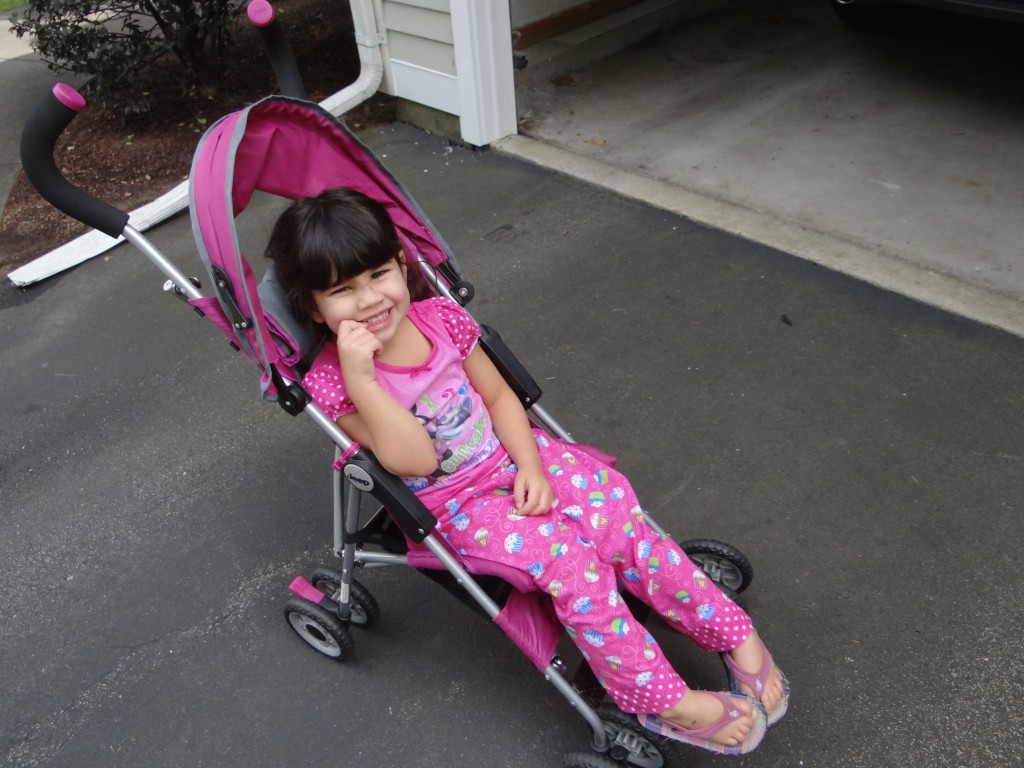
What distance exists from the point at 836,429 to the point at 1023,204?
6.39 ft

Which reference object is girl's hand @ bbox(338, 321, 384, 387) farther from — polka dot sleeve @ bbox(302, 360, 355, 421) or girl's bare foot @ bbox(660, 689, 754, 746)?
girl's bare foot @ bbox(660, 689, 754, 746)

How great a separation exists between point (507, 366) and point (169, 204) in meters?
3.35

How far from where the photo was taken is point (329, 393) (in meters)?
1.97

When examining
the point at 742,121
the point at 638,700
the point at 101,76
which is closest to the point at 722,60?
the point at 742,121

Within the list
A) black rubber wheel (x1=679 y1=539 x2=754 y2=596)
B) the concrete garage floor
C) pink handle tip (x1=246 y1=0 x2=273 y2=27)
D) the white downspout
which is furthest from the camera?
the white downspout

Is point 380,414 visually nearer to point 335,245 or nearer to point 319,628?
point 335,245

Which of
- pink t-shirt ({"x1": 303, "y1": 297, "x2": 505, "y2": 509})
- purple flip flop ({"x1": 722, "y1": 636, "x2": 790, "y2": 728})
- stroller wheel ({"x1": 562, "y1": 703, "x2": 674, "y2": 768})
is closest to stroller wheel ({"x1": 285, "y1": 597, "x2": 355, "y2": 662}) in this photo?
pink t-shirt ({"x1": 303, "y1": 297, "x2": 505, "y2": 509})

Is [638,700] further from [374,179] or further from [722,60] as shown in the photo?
[722,60]

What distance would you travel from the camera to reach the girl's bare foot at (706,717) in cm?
184

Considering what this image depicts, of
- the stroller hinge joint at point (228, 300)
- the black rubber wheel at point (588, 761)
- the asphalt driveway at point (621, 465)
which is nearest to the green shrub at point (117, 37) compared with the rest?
the asphalt driveway at point (621, 465)

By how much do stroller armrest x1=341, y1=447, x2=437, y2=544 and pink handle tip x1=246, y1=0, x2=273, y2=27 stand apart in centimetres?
110

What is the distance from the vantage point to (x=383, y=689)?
2.35 m

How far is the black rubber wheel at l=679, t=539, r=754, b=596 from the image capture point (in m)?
2.27

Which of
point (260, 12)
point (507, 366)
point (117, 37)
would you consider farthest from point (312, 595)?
point (117, 37)
